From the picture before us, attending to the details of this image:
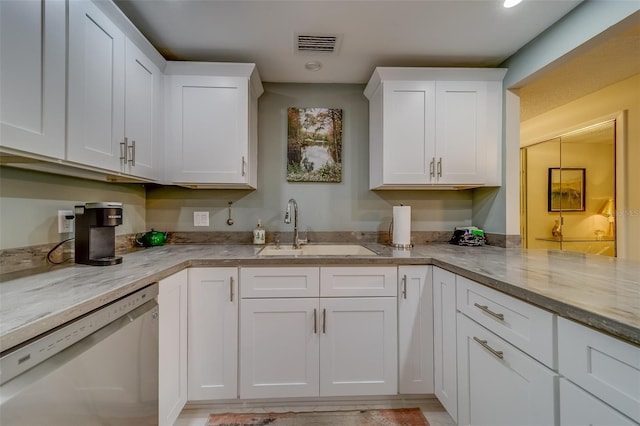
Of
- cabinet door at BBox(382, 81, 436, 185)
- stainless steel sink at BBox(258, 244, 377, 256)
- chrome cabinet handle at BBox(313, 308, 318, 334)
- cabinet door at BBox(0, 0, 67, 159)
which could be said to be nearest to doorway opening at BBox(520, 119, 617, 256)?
cabinet door at BBox(382, 81, 436, 185)

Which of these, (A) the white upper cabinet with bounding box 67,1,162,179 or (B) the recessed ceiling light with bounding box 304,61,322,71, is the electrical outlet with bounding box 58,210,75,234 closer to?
(A) the white upper cabinet with bounding box 67,1,162,179

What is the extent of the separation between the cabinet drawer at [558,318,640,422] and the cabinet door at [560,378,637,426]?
0.02m

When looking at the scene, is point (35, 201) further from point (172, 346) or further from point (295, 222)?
point (295, 222)

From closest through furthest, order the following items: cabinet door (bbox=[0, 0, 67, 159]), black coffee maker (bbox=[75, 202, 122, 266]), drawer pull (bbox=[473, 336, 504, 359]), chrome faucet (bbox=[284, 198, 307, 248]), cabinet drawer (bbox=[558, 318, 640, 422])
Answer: cabinet drawer (bbox=[558, 318, 640, 422]) → cabinet door (bbox=[0, 0, 67, 159]) → drawer pull (bbox=[473, 336, 504, 359]) → black coffee maker (bbox=[75, 202, 122, 266]) → chrome faucet (bbox=[284, 198, 307, 248])

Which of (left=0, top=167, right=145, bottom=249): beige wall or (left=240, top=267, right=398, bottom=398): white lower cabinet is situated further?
(left=240, top=267, right=398, bottom=398): white lower cabinet

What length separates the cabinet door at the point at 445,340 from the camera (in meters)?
1.43

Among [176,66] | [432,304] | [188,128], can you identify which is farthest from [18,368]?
[176,66]

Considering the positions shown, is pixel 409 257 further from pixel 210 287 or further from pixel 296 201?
pixel 210 287

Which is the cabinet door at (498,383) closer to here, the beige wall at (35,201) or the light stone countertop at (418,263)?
the light stone countertop at (418,263)

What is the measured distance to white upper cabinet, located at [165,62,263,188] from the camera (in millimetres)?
1865

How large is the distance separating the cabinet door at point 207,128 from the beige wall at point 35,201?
51 cm

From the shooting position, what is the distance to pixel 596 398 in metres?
0.70

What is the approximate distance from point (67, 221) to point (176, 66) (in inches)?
46.9

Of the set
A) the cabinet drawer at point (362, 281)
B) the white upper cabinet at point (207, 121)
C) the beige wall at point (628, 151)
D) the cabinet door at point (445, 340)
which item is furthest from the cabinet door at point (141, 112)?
the beige wall at point (628, 151)
